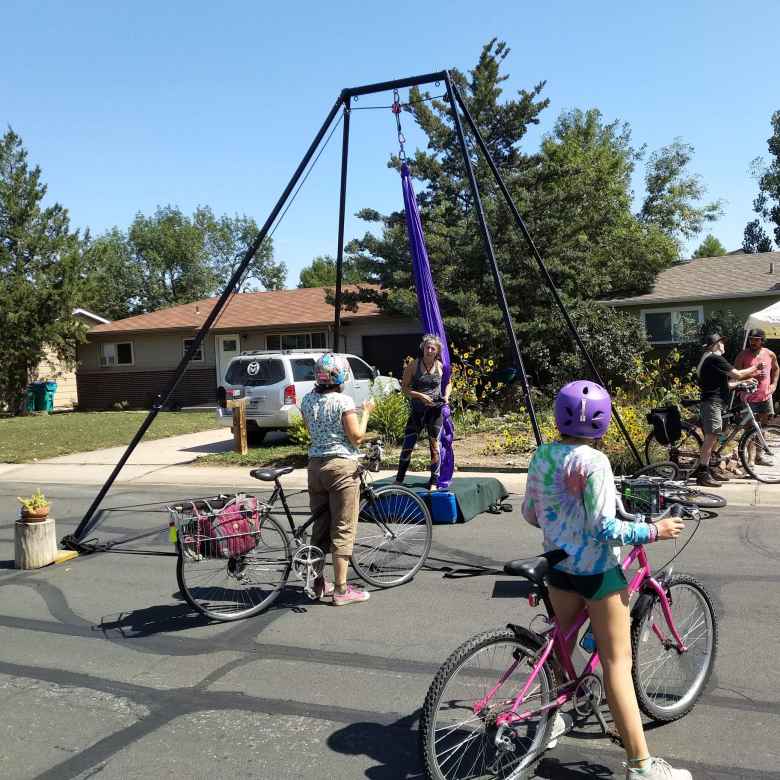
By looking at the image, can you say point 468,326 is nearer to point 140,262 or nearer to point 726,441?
point 726,441

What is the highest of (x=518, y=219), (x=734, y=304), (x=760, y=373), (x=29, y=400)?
A: (x=518, y=219)

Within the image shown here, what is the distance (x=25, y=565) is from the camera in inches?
280

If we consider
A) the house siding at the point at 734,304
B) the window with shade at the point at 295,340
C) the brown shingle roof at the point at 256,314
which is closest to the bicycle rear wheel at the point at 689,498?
the house siding at the point at 734,304

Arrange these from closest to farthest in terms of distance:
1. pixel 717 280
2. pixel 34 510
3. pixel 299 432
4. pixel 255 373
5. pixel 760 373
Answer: pixel 34 510 < pixel 760 373 < pixel 299 432 < pixel 255 373 < pixel 717 280

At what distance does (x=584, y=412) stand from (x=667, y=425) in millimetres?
6896

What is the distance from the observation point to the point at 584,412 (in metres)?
Result: 2.98

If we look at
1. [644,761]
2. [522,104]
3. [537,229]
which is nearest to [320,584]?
[644,761]

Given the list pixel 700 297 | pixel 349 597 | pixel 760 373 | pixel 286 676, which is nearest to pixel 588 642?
pixel 286 676

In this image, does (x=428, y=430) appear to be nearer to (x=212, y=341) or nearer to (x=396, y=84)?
Result: (x=396, y=84)

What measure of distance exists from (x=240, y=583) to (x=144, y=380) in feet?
81.8

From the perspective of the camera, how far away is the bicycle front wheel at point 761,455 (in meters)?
9.72

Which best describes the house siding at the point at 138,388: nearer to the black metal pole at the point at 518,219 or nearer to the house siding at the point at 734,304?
the house siding at the point at 734,304

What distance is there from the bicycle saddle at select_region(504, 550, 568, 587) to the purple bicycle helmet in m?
0.48

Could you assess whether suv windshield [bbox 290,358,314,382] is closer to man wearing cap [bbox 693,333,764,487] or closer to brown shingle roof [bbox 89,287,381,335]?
man wearing cap [bbox 693,333,764,487]
